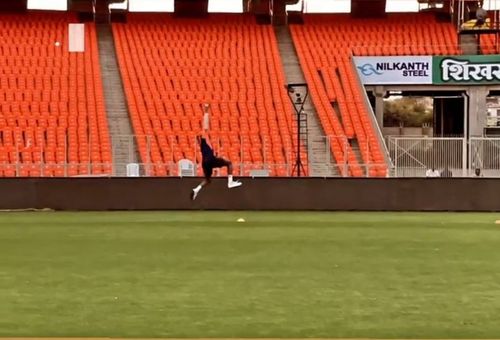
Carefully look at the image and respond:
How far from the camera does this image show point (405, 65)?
124 feet

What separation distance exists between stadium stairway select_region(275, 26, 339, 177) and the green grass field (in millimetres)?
8769

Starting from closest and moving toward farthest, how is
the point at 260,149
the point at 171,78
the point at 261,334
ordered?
1. the point at 261,334
2. the point at 260,149
3. the point at 171,78

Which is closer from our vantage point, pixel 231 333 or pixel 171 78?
pixel 231 333

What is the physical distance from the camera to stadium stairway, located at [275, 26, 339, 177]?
91.7ft

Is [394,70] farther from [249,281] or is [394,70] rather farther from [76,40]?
[249,281]

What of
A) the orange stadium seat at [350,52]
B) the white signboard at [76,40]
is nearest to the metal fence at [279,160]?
the orange stadium seat at [350,52]

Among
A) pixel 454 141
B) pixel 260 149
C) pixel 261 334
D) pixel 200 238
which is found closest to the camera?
pixel 261 334

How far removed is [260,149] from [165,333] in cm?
2347

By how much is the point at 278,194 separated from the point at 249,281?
14701 millimetres

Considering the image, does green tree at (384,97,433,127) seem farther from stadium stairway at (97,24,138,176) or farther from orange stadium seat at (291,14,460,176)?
stadium stairway at (97,24,138,176)

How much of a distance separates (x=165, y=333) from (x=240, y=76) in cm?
3039

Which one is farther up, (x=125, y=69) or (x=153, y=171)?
(x=125, y=69)

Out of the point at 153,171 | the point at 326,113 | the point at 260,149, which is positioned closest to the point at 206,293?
the point at 153,171

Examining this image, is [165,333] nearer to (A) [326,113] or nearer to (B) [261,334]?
(B) [261,334]
